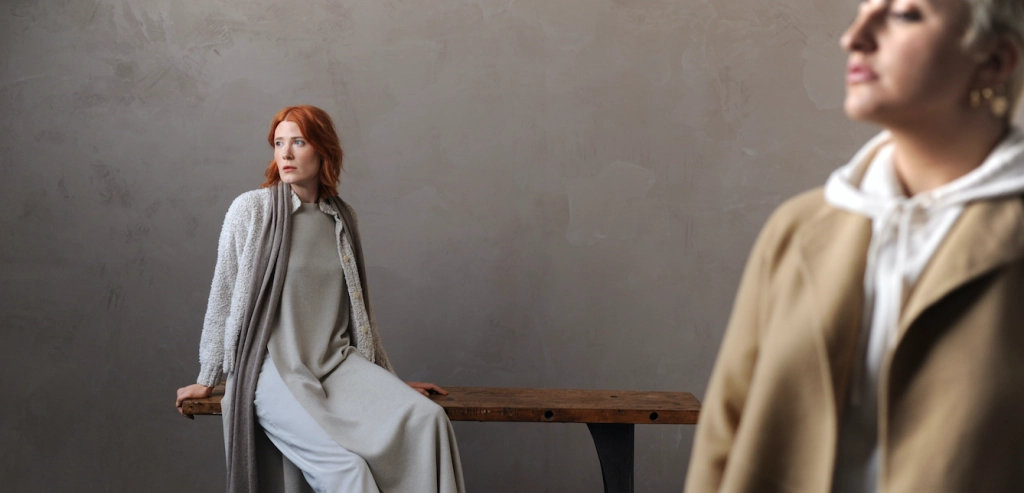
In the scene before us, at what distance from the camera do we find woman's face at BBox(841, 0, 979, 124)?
3.59ft

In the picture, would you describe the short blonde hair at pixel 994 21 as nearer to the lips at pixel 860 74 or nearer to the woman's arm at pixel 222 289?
the lips at pixel 860 74

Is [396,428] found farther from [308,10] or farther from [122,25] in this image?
[122,25]

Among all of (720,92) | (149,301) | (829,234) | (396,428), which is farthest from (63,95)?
(829,234)

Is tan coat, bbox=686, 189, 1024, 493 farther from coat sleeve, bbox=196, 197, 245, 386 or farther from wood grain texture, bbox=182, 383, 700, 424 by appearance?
coat sleeve, bbox=196, 197, 245, 386

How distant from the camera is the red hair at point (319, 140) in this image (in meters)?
3.10

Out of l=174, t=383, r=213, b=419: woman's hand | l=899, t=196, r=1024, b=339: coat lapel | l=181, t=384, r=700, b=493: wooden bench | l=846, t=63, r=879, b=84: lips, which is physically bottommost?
l=181, t=384, r=700, b=493: wooden bench

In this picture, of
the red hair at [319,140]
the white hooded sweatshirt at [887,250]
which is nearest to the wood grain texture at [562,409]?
the red hair at [319,140]

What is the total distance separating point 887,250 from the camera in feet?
3.87

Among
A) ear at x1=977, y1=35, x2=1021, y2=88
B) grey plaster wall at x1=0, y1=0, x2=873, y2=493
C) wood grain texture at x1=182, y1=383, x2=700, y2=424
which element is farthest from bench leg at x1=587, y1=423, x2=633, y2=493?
ear at x1=977, y1=35, x2=1021, y2=88

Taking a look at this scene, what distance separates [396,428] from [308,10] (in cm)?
211

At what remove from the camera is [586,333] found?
4027 mm

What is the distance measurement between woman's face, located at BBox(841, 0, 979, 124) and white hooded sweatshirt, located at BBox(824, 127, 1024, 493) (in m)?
0.10

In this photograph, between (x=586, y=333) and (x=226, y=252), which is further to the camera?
(x=586, y=333)

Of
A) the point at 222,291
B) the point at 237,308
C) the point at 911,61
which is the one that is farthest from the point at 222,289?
the point at 911,61
